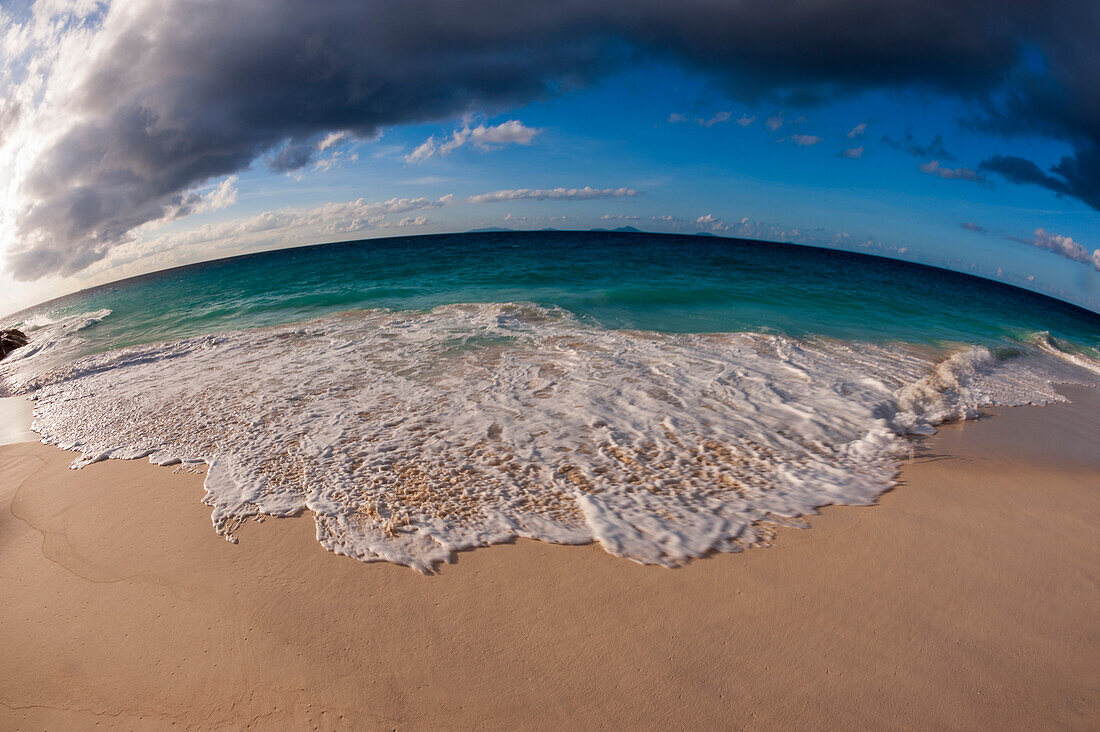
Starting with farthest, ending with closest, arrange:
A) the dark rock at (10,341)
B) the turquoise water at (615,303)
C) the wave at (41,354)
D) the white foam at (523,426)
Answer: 1. the dark rock at (10,341)
2. the turquoise water at (615,303)
3. the wave at (41,354)
4. the white foam at (523,426)

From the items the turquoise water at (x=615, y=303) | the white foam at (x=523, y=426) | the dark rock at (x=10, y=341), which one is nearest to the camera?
the white foam at (x=523, y=426)

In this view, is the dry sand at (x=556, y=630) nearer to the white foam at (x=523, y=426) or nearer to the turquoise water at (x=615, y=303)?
the white foam at (x=523, y=426)

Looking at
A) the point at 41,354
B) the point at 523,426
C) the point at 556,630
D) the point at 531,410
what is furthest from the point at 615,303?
the point at 41,354

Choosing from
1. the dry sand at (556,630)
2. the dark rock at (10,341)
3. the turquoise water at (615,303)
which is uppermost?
the turquoise water at (615,303)

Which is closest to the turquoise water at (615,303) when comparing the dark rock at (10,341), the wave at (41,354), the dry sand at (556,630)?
the wave at (41,354)

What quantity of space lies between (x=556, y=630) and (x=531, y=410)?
131 inches

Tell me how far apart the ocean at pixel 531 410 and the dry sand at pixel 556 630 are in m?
0.34

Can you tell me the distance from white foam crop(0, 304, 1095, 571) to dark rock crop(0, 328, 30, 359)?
6286 millimetres

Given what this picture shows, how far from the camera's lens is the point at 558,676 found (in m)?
2.55

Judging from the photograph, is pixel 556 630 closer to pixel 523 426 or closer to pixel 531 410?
pixel 523 426

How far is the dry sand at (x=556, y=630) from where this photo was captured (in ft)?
7.89

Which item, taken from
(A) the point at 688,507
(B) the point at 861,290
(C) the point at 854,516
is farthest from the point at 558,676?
(B) the point at 861,290

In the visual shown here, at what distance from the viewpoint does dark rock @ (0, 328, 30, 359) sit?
43.3 ft

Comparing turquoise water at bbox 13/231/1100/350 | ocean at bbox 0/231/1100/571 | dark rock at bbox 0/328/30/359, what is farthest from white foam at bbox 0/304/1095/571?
dark rock at bbox 0/328/30/359
